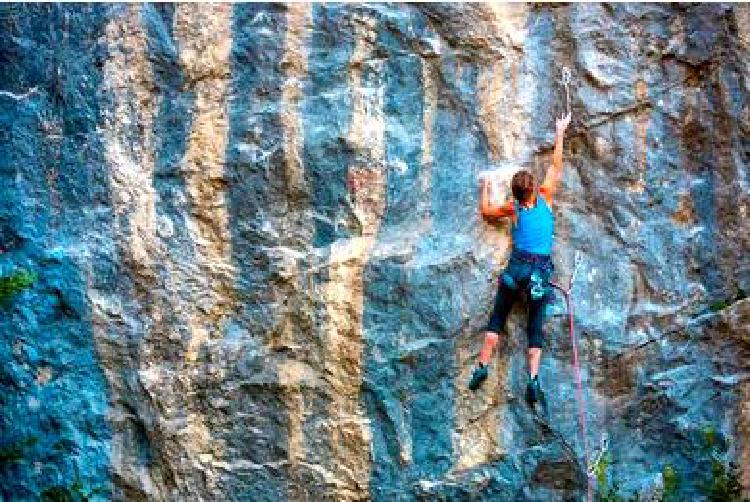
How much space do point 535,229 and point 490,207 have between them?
282 mm

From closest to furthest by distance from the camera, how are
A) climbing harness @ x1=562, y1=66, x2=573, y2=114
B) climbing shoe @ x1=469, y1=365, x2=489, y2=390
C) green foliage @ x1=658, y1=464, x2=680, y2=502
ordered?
1. green foliage @ x1=658, y1=464, x2=680, y2=502
2. climbing shoe @ x1=469, y1=365, x2=489, y2=390
3. climbing harness @ x1=562, y1=66, x2=573, y2=114

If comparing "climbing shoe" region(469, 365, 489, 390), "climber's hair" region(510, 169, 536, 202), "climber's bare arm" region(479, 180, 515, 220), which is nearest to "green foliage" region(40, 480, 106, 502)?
"climbing shoe" region(469, 365, 489, 390)

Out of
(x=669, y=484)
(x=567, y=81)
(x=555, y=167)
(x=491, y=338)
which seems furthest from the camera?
(x=567, y=81)

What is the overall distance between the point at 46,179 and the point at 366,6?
2.00 metres

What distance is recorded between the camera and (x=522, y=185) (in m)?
5.36

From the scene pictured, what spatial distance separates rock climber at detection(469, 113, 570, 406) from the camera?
5406 millimetres

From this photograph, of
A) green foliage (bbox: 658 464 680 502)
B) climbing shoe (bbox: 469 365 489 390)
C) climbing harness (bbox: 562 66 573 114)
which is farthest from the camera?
climbing harness (bbox: 562 66 573 114)

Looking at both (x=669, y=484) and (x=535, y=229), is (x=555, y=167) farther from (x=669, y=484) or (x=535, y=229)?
(x=669, y=484)

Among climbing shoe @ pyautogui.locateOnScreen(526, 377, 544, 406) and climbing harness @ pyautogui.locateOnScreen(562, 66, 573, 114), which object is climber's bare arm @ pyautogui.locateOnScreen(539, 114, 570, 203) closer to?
climbing harness @ pyautogui.locateOnScreen(562, 66, 573, 114)

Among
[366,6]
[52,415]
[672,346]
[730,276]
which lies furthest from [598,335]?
[52,415]

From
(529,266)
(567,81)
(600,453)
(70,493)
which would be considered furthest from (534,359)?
(70,493)

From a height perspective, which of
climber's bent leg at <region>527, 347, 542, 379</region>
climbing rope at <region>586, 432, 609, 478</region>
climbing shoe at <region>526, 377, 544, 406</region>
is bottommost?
climbing rope at <region>586, 432, 609, 478</region>

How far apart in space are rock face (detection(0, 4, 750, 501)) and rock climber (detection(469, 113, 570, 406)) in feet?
0.36

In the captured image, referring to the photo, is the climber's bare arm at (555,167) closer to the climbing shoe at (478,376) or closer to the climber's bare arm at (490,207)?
the climber's bare arm at (490,207)
